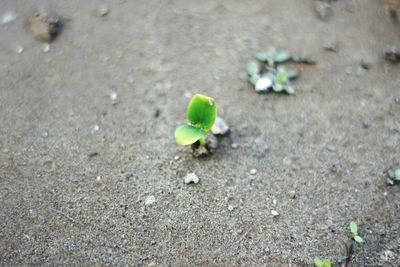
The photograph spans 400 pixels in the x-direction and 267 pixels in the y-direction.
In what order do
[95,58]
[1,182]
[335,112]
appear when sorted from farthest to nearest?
[95,58], [335,112], [1,182]

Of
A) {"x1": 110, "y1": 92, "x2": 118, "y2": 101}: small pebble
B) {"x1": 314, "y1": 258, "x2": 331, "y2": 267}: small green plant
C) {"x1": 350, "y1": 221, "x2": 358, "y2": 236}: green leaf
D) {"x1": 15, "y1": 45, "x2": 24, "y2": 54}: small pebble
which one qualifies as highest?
{"x1": 15, "y1": 45, "x2": 24, "y2": 54}: small pebble

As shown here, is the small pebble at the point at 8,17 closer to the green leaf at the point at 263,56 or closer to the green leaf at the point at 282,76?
the green leaf at the point at 263,56

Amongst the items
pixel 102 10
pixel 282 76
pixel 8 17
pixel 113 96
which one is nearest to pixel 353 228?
pixel 282 76

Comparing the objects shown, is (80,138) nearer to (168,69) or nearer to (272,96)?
(168,69)

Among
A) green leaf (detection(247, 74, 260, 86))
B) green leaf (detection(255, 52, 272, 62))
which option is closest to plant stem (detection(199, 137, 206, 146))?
green leaf (detection(247, 74, 260, 86))

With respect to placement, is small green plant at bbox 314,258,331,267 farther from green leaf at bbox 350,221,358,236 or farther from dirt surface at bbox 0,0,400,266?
green leaf at bbox 350,221,358,236

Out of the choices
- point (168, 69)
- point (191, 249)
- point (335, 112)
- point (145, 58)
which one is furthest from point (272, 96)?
point (191, 249)

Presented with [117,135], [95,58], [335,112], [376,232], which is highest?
[95,58]
